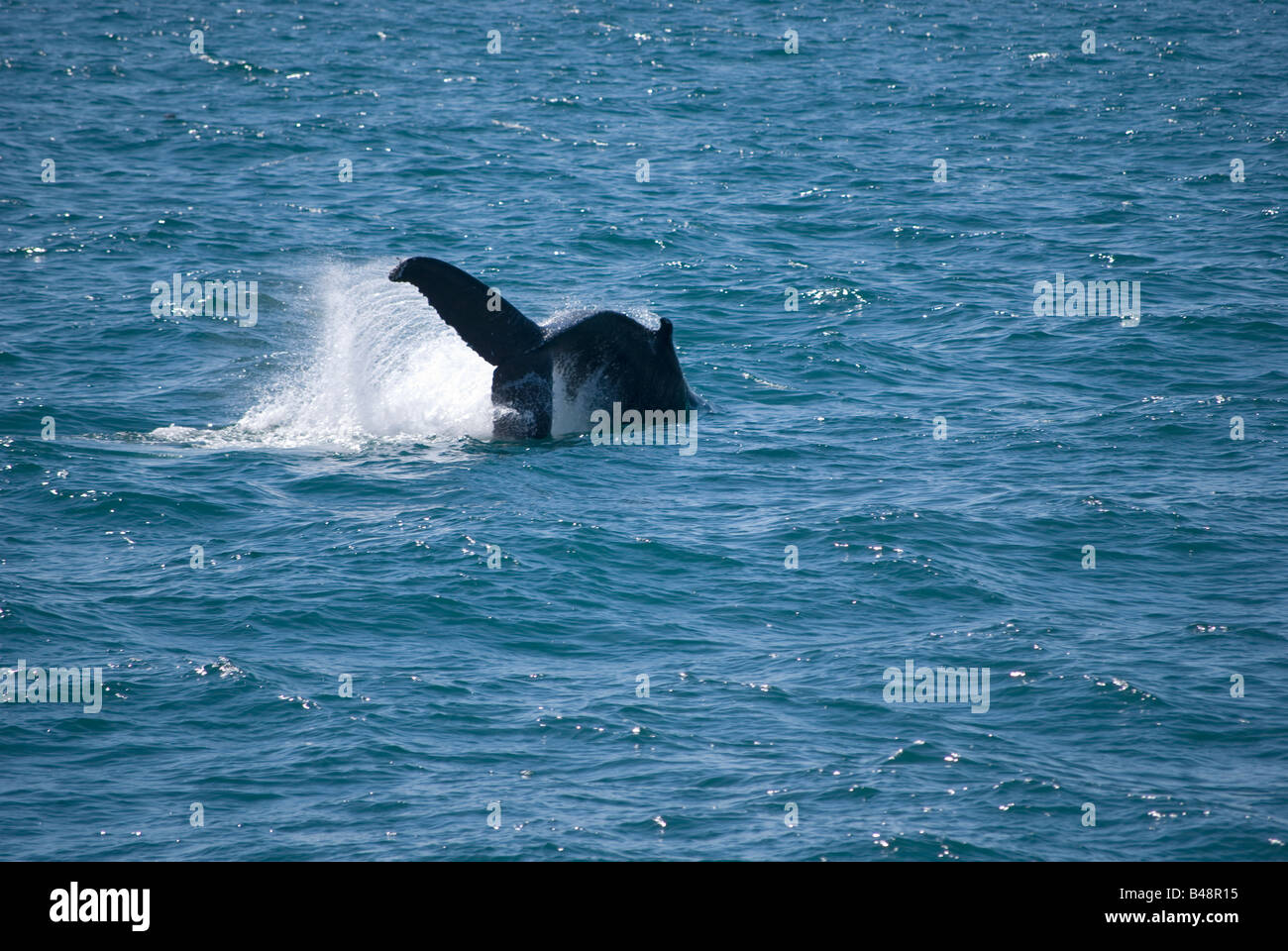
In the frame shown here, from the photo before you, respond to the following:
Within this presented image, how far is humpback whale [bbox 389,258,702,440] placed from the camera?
17984mm

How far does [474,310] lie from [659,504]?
3.25 meters

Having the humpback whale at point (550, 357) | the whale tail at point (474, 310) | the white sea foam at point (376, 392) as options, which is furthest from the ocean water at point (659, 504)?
the whale tail at point (474, 310)

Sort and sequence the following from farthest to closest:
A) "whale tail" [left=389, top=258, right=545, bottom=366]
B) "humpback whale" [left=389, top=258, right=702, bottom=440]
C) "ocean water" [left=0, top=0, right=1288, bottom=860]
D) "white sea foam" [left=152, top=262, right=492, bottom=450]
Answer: "white sea foam" [left=152, top=262, right=492, bottom=450]
"humpback whale" [left=389, top=258, right=702, bottom=440]
"whale tail" [left=389, top=258, right=545, bottom=366]
"ocean water" [left=0, top=0, right=1288, bottom=860]

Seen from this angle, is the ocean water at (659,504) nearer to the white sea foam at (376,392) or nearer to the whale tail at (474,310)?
the white sea foam at (376,392)

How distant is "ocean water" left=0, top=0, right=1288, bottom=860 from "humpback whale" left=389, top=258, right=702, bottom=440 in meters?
0.66

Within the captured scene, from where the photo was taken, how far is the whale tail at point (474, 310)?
56.9 feet

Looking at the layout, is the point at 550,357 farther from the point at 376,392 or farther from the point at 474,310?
the point at 376,392

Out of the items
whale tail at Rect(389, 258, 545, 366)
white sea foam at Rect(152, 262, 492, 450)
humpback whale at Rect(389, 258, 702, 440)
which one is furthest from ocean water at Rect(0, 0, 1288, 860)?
whale tail at Rect(389, 258, 545, 366)

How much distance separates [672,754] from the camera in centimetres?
1251

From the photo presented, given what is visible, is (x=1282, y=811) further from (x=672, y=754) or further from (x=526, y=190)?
(x=526, y=190)

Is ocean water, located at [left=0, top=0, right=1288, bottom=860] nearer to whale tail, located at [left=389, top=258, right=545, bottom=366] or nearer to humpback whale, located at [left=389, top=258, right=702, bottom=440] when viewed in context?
humpback whale, located at [left=389, top=258, right=702, bottom=440]

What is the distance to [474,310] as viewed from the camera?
18000 millimetres

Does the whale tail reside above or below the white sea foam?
above

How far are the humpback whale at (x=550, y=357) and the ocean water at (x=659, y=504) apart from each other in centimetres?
66
